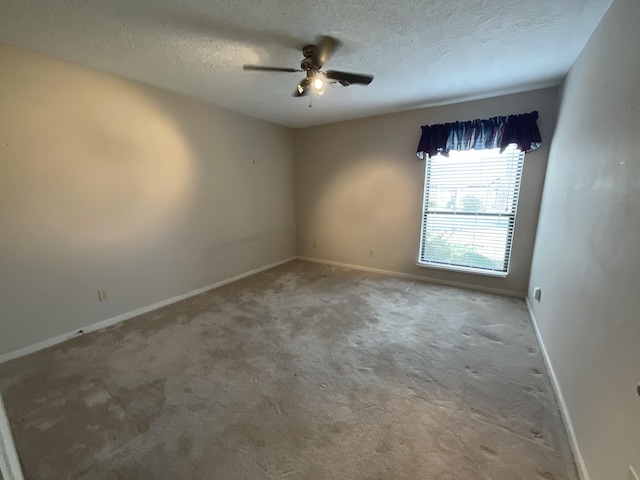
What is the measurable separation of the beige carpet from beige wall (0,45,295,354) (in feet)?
1.57

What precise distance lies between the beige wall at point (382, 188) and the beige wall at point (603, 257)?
1.09 metres

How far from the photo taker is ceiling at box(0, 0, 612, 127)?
1.65 meters

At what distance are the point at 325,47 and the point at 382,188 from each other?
2436 millimetres

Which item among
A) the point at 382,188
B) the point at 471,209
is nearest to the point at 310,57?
the point at 382,188

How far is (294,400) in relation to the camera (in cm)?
176

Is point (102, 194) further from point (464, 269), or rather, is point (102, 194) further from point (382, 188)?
point (464, 269)

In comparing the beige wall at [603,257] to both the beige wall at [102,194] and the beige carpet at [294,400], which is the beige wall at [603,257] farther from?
the beige wall at [102,194]

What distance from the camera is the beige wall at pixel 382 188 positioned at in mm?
3172

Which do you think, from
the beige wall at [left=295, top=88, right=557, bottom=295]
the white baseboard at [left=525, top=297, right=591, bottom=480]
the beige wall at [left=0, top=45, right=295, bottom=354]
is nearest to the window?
the beige wall at [left=295, top=88, right=557, bottom=295]

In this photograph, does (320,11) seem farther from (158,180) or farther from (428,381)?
(428,381)

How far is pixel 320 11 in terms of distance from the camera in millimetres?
1671

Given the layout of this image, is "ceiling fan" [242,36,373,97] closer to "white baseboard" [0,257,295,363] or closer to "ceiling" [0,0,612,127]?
"ceiling" [0,0,612,127]

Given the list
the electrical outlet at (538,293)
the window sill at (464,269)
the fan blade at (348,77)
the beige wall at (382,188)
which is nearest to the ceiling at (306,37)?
the fan blade at (348,77)

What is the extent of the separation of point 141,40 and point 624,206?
10.5 feet
